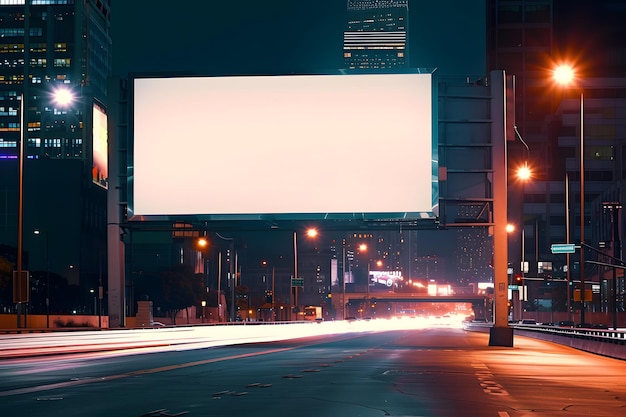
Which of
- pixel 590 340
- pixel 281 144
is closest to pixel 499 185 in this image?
pixel 281 144

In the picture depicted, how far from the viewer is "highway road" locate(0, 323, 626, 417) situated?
689 inches

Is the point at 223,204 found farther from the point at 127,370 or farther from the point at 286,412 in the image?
the point at 286,412

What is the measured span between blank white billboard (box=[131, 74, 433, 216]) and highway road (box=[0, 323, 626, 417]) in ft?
53.8

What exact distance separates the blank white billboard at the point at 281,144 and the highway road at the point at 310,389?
1640 centimetres

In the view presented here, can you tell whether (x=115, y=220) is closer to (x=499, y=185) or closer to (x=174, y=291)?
(x=499, y=185)

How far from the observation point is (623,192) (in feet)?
522

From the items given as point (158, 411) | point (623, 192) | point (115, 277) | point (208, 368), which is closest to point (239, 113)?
point (115, 277)

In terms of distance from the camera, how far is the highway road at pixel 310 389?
17500 millimetres

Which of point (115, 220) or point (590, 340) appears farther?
point (590, 340)

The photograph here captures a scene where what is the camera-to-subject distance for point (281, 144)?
174 feet

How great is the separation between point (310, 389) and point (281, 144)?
31.2m

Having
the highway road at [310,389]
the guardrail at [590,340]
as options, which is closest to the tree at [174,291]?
the guardrail at [590,340]

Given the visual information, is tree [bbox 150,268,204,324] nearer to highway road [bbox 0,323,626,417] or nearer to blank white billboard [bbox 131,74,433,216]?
blank white billboard [bbox 131,74,433,216]

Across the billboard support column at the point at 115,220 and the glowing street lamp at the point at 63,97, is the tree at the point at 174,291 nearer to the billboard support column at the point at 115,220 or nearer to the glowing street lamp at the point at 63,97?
the billboard support column at the point at 115,220
